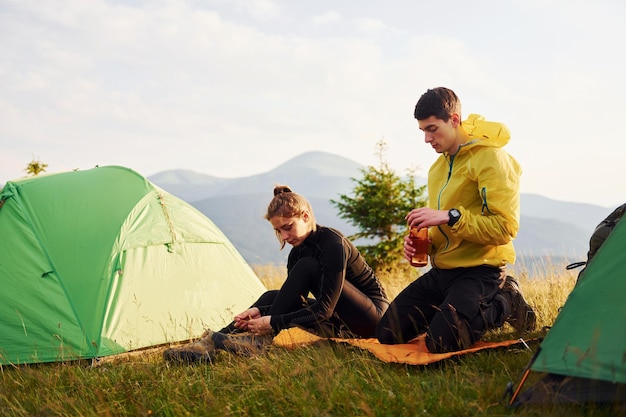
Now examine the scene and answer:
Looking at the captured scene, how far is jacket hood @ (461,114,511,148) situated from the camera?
4.36m

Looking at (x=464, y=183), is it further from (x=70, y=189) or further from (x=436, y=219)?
(x=70, y=189)

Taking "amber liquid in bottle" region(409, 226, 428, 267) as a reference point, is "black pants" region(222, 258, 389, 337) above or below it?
below

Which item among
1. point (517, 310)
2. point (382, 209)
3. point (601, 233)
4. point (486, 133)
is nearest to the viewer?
point (601, 233)

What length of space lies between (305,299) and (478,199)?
4.94 feet

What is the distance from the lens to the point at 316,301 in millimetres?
4695

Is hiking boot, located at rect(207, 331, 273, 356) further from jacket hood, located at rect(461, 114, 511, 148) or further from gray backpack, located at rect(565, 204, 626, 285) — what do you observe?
gray backpack, located at rect(565, 204, 626, 285)

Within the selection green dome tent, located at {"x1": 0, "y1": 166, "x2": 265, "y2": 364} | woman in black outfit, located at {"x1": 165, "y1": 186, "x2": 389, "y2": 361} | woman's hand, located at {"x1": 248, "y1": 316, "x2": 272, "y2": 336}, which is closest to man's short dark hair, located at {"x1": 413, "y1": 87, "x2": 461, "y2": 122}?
woman in black outfit, located at {"x1": 165, "y1": 186, "x2": 389, "y2": 361}

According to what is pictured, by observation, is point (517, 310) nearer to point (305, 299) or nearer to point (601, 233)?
point (601, 233)

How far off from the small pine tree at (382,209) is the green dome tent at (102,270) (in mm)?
6447

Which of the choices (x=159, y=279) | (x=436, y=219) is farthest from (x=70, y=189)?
(x=436, y=219)

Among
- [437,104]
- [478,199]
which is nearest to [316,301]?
[478,199]

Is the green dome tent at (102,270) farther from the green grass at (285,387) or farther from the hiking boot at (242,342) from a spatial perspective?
the hiking boot at (242,342)

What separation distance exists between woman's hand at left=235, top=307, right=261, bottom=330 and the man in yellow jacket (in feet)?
3.25

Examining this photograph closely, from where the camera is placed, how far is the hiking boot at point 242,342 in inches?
175
